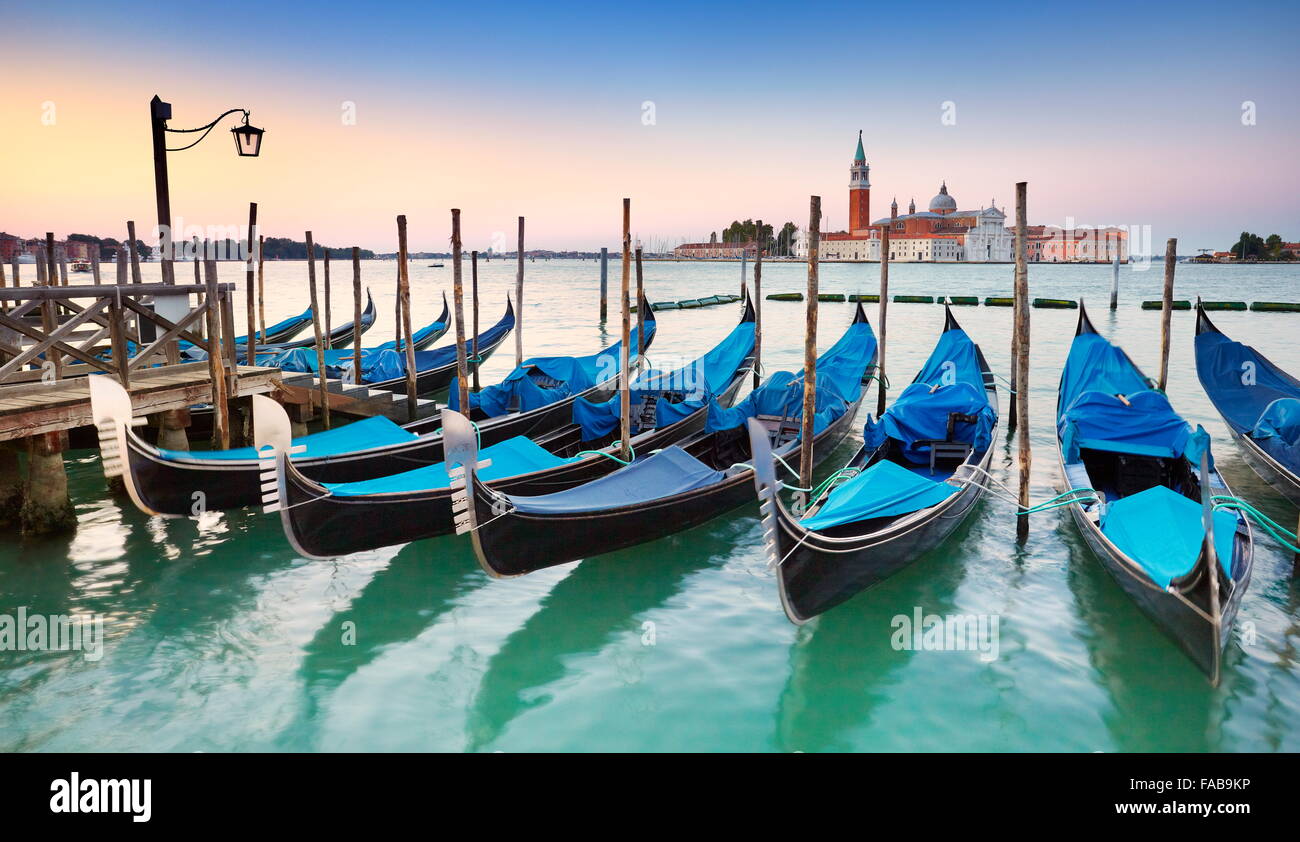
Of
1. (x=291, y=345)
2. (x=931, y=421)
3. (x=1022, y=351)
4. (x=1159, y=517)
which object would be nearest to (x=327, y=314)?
(x=291, y=345)

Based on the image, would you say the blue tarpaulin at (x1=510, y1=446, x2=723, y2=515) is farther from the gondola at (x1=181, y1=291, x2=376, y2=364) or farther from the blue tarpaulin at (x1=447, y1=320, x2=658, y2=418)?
the gondola at (x1=181, y1=291, x2=376, y2=364)

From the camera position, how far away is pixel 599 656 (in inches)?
135

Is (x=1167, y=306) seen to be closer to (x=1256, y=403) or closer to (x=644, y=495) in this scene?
(x=1256, y=403)

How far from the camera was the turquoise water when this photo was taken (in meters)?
2.88

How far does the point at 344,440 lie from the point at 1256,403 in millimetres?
6450

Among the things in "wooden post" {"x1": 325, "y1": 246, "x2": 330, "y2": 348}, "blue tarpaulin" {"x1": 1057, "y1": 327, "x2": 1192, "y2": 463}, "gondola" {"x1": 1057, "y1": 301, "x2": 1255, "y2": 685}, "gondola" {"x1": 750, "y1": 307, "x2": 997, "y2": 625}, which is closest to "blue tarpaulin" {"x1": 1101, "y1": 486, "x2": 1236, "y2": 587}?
"gondola" {"x1": 1057, "y1": 301, "x2": 1255, "y2": 685}

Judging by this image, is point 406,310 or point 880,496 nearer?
point 880,496

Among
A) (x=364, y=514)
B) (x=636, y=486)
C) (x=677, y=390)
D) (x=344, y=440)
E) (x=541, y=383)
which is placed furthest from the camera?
(x=541, y=383)

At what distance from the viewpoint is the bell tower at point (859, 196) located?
72.1 m

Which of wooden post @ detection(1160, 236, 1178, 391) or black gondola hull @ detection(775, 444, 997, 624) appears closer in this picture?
black gondola hull @ detection(775, 444, 997, 624)

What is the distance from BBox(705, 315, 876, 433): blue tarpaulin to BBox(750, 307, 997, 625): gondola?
75 centimetres

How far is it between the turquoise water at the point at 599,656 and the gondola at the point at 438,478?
299 mm

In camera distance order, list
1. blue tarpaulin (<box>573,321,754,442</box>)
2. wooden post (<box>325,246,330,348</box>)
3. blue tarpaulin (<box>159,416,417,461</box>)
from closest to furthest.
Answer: blue tarpaulin (<box>159,416,417,461</box>), blue tarpaulin (<box>573,321,754,442</box>), wooden post (<box>325,246,330,348</box>)
